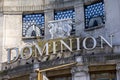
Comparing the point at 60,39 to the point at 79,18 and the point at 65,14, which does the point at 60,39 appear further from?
the point at 65,14

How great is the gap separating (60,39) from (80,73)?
4.17 m

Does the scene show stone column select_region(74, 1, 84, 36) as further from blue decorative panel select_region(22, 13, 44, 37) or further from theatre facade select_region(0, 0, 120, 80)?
blue decorative panel select_region(22, 13, 44, 37)

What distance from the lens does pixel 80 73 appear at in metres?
31.0

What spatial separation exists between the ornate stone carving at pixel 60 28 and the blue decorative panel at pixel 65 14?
1561 millimetres

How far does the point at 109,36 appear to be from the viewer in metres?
33.8

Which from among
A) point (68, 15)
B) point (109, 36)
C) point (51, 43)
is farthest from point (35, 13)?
point (109, 36)

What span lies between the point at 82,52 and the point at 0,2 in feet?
36.9

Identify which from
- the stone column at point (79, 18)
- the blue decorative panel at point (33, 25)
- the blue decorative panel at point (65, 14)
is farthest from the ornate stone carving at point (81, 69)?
the blue decorative panel at point (33, 25)

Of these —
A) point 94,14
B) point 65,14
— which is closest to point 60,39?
point 94,14

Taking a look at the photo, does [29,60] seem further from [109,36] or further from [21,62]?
[109,36]

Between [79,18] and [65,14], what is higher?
[65,14]

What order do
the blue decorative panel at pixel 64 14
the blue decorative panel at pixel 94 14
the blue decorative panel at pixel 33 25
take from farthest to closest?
the blue decorative panel at pixel 33 25, the blue decorative panel at pixel 64 14, the blue decorative panel at pixel 94 14

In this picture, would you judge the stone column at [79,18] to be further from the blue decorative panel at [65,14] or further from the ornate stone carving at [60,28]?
the ornate stone carving at [60,28]

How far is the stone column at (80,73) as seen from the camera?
3091cm
